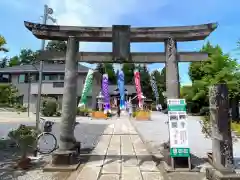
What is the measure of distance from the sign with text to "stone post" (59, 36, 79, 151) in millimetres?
2717

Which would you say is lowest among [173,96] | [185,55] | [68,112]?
[68,112]

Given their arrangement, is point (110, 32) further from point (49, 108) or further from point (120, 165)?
point (49, 108)

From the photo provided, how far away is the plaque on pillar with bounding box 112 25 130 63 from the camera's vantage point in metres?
7.02

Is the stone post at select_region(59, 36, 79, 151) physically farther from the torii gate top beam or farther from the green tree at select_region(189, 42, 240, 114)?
the green tree at select_region(189, 42, 240, 114)

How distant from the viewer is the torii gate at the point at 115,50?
6875mm

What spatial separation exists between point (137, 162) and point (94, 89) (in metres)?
30.8

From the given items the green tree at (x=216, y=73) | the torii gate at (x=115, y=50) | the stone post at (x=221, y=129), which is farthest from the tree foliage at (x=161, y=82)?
the stone post at (x=221, y=129)

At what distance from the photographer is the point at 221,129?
5.61 m

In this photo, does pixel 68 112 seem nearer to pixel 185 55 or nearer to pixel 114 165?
pixel 114 165

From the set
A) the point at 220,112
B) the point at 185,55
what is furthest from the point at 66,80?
the point at 220,112

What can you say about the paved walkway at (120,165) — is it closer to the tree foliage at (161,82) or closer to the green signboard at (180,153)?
the green signboard at (180,153)

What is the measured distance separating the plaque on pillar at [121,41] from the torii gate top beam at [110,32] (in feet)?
0.44

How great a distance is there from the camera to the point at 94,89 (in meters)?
37.5

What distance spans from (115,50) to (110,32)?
0.53 meters
